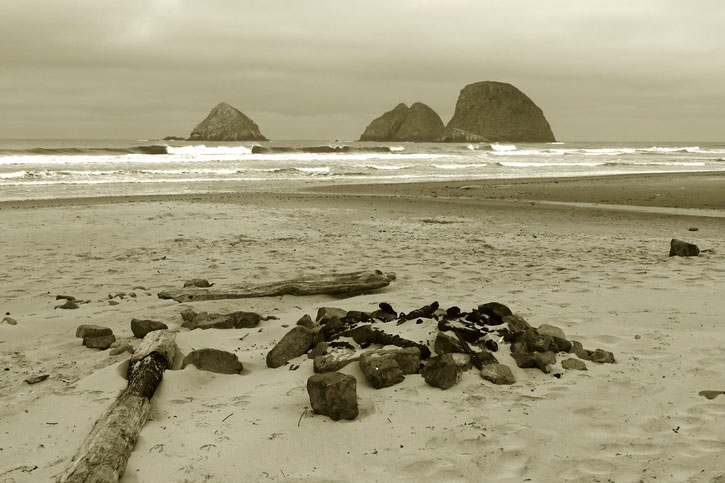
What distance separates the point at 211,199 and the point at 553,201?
31.3ft

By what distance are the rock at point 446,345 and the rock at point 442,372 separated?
0.81 feet

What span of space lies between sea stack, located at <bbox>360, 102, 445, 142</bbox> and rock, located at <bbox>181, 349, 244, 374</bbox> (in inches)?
5184

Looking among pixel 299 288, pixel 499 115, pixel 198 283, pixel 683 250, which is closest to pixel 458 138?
pixel 499 115

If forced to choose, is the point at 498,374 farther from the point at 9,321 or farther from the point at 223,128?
the point at 223,128

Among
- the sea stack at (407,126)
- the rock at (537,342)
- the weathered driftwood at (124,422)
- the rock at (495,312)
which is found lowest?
the weathered driftwood at (124,422)

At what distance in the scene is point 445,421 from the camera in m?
3.89

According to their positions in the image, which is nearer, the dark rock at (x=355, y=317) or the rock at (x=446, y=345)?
the rock at (x=446, y=345)

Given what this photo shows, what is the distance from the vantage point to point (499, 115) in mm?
152625

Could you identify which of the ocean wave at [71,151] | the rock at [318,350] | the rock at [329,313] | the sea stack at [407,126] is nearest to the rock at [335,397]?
the rock at [318,350]

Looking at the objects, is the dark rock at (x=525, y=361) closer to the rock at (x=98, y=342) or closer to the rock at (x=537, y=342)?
the rock at (x=537, y=342)

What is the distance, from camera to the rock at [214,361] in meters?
4.71

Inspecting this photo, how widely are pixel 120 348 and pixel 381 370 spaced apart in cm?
216

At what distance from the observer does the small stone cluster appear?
4062 mm

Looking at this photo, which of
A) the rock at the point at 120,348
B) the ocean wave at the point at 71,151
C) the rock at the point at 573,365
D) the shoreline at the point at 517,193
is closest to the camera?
the rock at the point at 573,365
